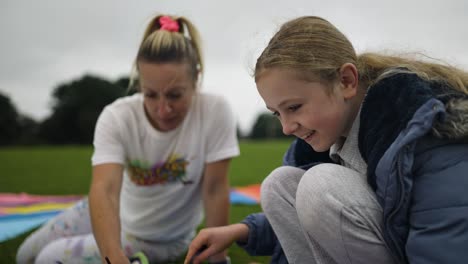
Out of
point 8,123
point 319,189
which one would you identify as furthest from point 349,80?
point 8,123

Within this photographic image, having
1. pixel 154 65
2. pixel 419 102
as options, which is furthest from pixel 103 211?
pixel 419 102

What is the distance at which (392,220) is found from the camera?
979 millimetres

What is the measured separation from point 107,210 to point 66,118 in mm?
22363

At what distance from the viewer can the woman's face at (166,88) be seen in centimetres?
165

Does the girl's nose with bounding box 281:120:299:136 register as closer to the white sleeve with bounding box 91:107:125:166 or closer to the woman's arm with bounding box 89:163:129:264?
the woman's arm with bounding box 89:163:129:264

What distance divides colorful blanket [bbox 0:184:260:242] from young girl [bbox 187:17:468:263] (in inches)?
60.6

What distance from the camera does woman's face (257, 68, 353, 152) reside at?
1.10 meters

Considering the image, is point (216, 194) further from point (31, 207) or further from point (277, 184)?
point (31, 207)

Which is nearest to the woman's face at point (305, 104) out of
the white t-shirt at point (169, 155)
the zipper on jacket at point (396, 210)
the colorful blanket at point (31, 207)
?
the zipper on jacket at point (396, 210)

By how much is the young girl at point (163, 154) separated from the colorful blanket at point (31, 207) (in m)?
0.52

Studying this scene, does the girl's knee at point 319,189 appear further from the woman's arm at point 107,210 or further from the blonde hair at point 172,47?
the blonde hair at point 172,47

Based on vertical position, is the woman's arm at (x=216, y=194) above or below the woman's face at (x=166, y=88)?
below

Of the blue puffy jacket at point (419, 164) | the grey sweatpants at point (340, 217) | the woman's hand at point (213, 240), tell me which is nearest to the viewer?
the blue puffy jacket at point (419, 164)

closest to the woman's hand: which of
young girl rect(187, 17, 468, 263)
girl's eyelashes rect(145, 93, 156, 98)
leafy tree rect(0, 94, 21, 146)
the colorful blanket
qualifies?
young girl rect(187, 17, 468, 263)
